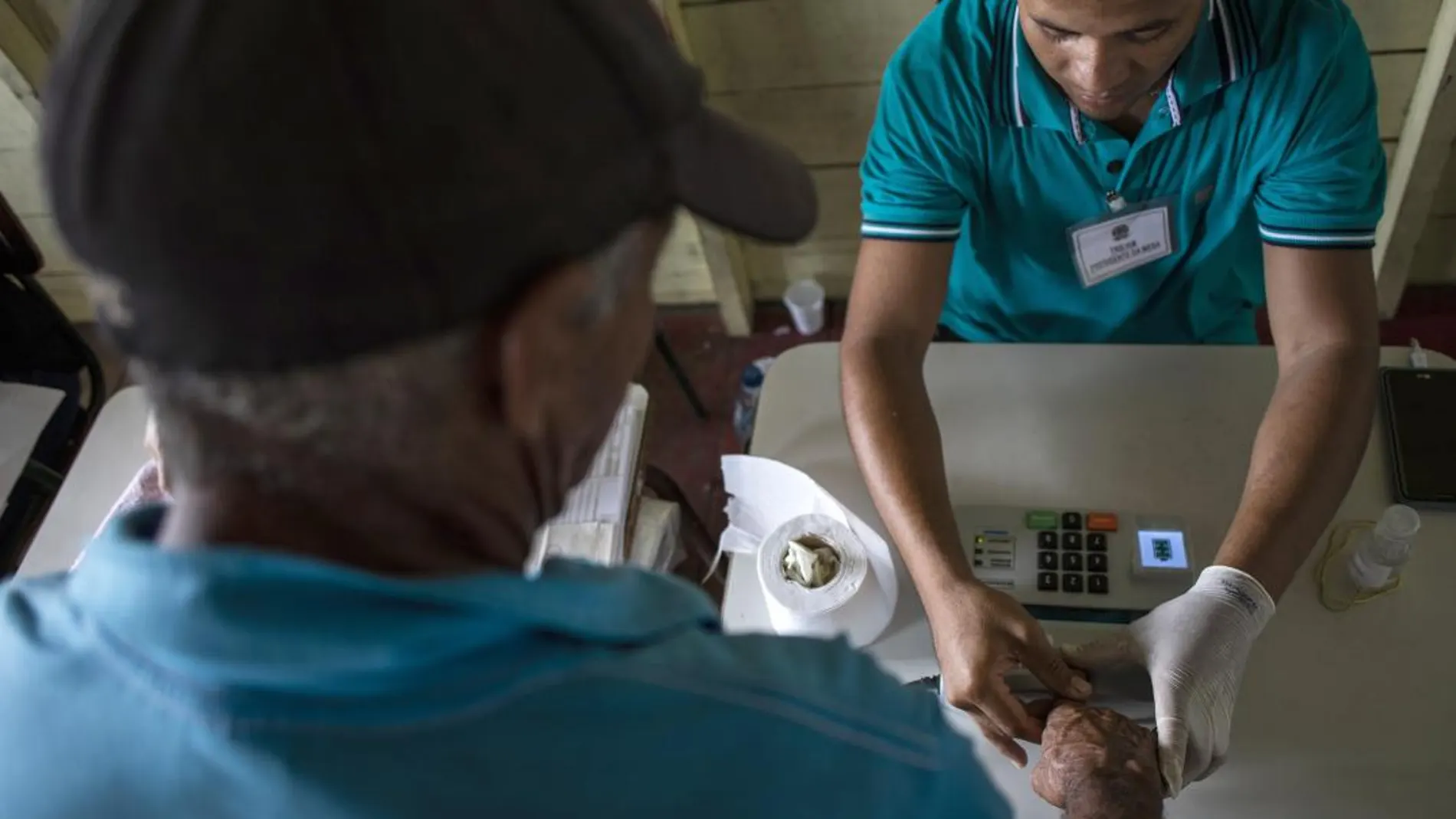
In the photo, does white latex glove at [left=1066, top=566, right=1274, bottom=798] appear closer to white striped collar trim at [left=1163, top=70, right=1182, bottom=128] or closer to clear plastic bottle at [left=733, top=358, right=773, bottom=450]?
white striped collar trim at [left=1163, top=70, right=1182, bottom=128]

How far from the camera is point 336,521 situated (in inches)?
18.8

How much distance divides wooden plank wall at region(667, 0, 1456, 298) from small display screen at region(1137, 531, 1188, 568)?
1.02 meters

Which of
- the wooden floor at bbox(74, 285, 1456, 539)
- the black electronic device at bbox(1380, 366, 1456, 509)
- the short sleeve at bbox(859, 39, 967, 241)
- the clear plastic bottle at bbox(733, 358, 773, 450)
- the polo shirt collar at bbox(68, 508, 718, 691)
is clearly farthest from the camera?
the wooden floor at bbox(74, 285, 1456, 539)

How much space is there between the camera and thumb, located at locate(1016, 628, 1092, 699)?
98 centimetres

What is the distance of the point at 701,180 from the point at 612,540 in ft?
2.66

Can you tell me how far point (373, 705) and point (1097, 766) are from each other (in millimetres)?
697

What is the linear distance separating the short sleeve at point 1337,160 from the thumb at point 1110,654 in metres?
0.52

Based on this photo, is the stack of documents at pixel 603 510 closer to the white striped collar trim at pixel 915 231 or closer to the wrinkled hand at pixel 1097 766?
the white striped collar trim at pixel 915 231

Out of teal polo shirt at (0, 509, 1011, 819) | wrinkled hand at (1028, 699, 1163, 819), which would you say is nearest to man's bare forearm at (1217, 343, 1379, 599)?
wrinkled hand at (1028, 699, 1163, 819)

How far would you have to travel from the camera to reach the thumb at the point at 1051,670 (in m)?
0.98

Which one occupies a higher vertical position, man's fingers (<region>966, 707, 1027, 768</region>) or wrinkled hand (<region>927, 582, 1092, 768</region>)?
wrinkled hand (<region>927, 582, 1092, 768</region>)

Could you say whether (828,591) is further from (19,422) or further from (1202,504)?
(19,422)

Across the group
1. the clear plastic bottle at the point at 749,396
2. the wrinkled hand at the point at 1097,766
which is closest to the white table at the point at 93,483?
the clear plastic bottle at the point at 749,396

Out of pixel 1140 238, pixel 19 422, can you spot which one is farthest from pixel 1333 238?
pixel 19 422
